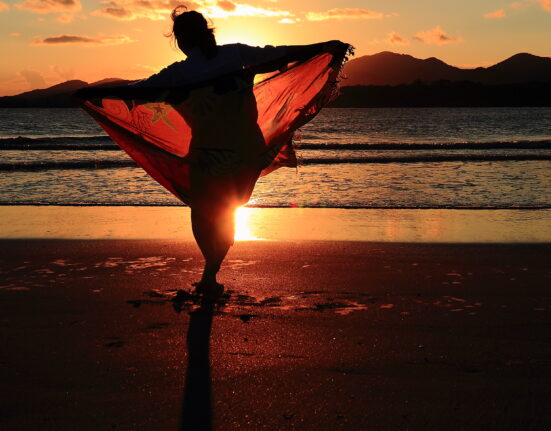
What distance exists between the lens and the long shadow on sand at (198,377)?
9.37 feet

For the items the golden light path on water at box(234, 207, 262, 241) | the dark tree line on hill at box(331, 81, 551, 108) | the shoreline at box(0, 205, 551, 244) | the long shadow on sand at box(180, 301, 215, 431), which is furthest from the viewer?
the dark tree line on hill at box(331, 81, 551, 108)

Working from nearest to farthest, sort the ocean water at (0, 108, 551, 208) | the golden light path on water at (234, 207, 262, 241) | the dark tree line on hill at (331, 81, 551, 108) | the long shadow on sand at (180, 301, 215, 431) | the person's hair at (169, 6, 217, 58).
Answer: the long shadow on sand at (180, 301, 215, 431) → the person's hair at (169, 6, 217, 58) → the golden light path on water at (234, 207, 262, 241) → the ocean water at (0, 108, 551, 208) → the dark tree line on hill at (331, 81, 551, 108)

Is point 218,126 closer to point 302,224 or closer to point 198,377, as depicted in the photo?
point 198,377

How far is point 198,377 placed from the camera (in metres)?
3.34

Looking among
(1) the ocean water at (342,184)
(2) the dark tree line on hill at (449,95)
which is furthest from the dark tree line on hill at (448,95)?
(1) the ocean water at (342,184)

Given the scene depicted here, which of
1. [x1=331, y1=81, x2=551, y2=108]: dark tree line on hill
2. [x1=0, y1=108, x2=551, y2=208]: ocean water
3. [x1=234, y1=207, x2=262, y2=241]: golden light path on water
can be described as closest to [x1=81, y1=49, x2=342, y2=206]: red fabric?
[x1=234, y1=207, x2=262, y2=241]: golden light path on water

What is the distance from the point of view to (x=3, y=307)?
15.3ft

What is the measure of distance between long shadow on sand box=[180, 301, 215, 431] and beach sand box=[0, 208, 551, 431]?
0.01 metres

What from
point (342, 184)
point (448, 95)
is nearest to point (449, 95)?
point (448, 95)

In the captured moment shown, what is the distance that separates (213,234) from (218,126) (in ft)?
2.52

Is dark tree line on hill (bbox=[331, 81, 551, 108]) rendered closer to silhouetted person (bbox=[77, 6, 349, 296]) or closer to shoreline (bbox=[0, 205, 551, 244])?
shoreline (bbox=[0, 205, 551, 244])

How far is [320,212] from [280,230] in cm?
202

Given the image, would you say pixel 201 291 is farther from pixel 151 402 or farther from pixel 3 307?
pixel 151 402

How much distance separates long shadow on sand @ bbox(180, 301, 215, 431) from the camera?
2857 mm
